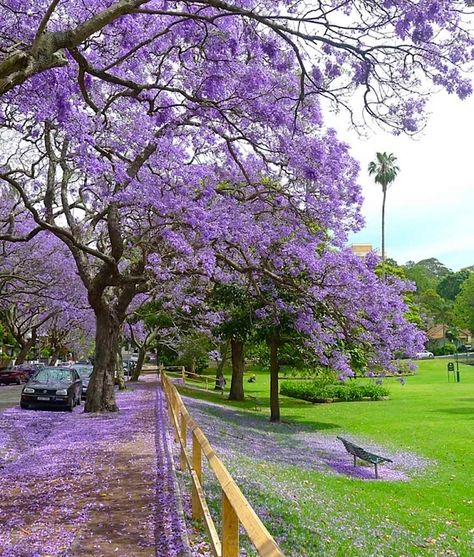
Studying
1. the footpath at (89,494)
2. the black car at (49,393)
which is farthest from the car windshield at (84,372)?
the footpath at (89,494)

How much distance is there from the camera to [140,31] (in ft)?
37.9

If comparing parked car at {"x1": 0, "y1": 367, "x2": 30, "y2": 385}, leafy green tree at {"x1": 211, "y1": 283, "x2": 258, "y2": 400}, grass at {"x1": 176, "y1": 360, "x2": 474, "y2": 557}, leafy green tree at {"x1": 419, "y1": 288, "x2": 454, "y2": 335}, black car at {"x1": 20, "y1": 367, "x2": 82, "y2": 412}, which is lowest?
grass at {"x1": 176, "y1": 360, "x2": 474, "y2": 557}

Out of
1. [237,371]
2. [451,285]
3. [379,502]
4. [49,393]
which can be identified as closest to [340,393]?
[237,371]

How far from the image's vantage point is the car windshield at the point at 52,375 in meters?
22.0

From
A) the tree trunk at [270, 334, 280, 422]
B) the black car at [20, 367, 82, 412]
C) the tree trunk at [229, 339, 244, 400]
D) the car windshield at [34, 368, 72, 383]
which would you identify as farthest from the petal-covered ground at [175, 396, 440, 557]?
the tree trunk at [229, 339, 244, 400]

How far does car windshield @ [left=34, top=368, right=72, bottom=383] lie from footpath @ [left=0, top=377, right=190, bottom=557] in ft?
21.1

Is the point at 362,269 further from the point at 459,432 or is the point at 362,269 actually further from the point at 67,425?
the point at 67,425

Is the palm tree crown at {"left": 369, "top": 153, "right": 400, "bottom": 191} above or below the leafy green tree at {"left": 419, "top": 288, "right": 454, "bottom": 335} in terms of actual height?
above

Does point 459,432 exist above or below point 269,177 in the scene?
below

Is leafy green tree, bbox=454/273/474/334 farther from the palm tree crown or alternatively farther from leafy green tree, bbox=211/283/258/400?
leafy green tree, bbox=211/283/258/400

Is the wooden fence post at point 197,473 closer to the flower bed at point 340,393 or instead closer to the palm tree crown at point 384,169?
the flower bed at point 340,393

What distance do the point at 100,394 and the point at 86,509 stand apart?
12.8 metres

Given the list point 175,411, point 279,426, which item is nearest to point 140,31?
point 175,411

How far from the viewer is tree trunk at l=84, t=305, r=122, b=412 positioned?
65.8 ft
